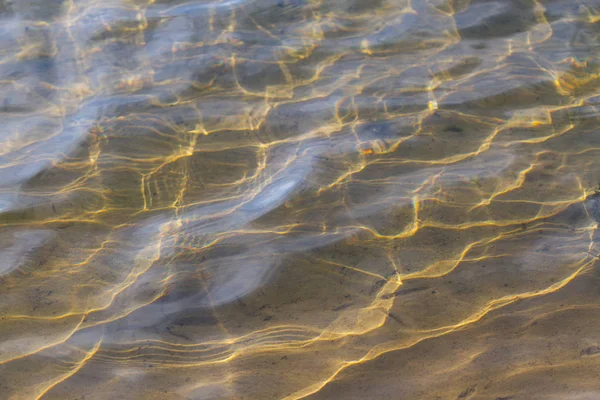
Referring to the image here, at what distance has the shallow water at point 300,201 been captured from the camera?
2705 mm

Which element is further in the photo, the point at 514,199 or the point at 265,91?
the point at 265,91

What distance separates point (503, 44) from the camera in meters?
5.12

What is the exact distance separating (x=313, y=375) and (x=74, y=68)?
11.3 ft

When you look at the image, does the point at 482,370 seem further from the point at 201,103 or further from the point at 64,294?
the point at 201,103

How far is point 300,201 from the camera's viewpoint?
3.58 metres

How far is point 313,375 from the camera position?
2.64 meters

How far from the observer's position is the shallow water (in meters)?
2.71

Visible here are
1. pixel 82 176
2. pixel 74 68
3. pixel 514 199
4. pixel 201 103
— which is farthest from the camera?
pixel 74 68

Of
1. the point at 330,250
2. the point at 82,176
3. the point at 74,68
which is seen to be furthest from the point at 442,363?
the point at 74,68

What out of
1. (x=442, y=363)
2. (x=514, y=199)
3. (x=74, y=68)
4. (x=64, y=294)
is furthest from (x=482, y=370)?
(x=74, y=68)

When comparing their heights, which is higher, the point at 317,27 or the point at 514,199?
the point at 317,27

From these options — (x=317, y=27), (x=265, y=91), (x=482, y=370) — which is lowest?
(x=482, y=370)

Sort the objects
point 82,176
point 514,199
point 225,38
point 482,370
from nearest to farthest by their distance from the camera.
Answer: point 482,370
point 514,199
point 82,176
point 225,38

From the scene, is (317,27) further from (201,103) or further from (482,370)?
(482,370)
